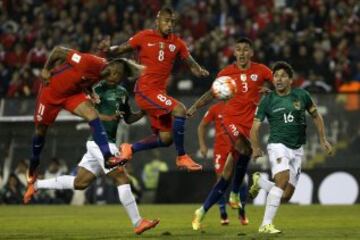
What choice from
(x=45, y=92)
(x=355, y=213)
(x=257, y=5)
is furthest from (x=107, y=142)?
(x=257, y=5)

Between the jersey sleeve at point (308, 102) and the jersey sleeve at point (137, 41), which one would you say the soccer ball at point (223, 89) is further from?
the jersey sleeve at point (137, 41)

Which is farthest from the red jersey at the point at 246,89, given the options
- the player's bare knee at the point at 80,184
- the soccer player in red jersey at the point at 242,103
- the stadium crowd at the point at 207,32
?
the stadium crowd at the point at 207,32

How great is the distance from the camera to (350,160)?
24594mm

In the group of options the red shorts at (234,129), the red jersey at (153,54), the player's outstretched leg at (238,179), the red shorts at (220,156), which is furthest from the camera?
the red shorts at (220,156)

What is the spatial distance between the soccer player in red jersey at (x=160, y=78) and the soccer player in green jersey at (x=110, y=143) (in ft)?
1.27

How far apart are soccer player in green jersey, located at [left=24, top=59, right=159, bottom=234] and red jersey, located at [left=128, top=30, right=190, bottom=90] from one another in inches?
23.4

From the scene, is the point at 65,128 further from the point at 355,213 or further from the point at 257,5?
the point at 355,213

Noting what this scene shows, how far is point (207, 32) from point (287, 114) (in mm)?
15856

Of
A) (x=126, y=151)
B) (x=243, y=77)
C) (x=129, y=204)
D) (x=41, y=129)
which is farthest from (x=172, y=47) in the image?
(x=129, y=204)

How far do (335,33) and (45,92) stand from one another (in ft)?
46.5

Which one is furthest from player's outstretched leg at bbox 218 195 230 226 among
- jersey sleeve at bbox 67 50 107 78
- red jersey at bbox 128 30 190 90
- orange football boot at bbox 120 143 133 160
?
jersey sleeve at bbox 67 50 107 78

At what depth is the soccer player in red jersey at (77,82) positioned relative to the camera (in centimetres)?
1409

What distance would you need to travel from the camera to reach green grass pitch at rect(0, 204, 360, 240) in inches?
545

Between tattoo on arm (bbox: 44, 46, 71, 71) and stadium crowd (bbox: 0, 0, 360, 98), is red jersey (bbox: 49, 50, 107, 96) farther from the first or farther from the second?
stadium crowd (bbox: 0, 0, 360, 98)
